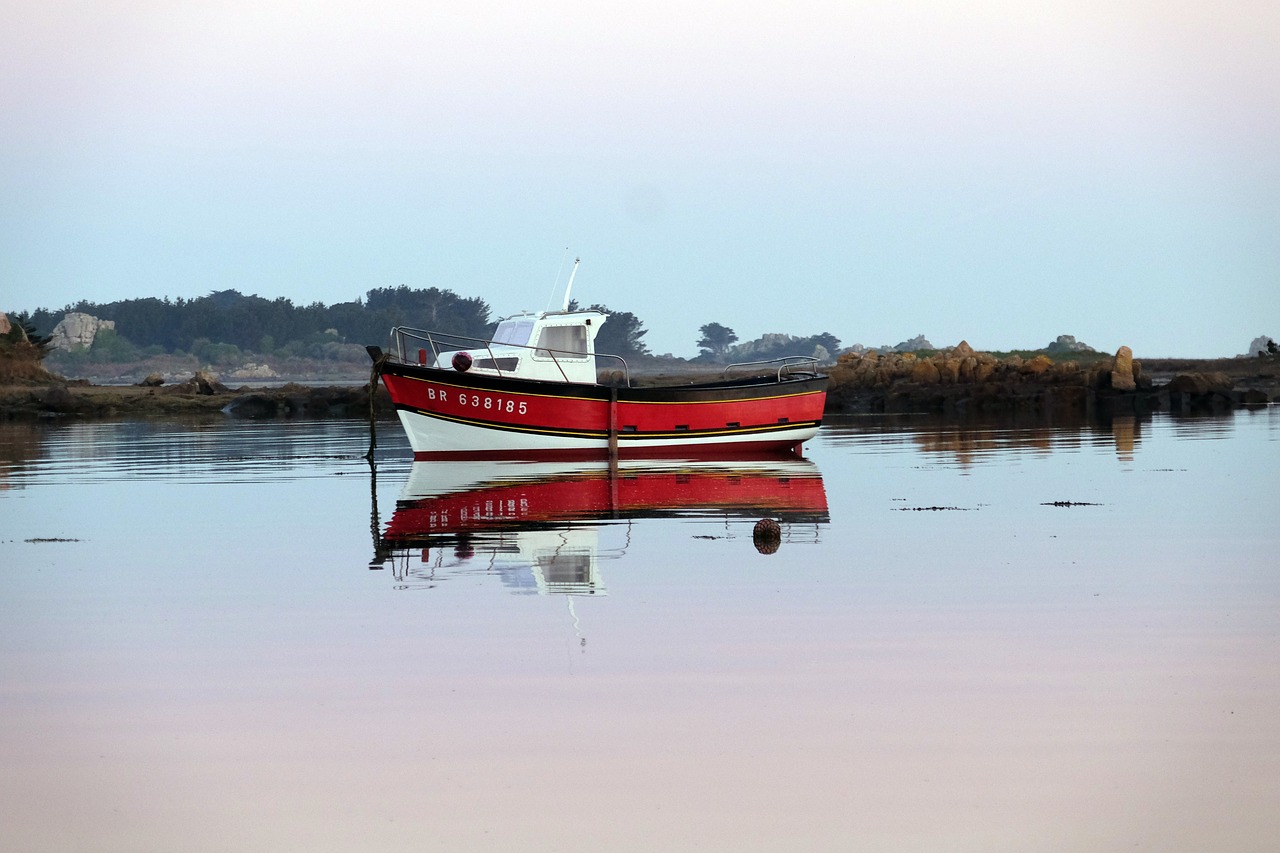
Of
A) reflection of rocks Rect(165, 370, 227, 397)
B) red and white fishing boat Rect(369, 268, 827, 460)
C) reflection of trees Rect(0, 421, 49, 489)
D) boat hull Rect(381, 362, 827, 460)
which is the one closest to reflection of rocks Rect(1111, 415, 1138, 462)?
red and white fishing boat Rect(369, 268, 827, 460)

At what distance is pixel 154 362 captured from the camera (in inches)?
5738

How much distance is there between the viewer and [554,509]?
17.4m

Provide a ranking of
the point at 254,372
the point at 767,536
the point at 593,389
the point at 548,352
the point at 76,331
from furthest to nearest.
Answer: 1. the point at 76,331
2. the point at 254,372
3. the point at 548,352
4. the point at 593,389
5. the point at 767,536

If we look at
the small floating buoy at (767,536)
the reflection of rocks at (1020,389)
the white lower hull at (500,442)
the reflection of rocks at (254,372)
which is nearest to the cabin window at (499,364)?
the white lower hull at (500,442)

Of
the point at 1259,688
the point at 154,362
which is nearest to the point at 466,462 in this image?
the point at 1259,688

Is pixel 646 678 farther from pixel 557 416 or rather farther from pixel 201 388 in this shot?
pixel 201 388

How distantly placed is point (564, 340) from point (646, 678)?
2033 centimetres

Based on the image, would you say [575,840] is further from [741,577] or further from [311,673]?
[741,577]

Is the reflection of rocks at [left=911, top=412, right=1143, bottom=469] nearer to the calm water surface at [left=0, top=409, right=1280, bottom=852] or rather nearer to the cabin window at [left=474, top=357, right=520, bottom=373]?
the cabin window at [left=474, top=357, right=520, bottom=373]

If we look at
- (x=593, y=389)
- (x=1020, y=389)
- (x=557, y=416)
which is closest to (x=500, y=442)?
(x=557, y=416)

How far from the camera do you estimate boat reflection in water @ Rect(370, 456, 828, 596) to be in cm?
1252

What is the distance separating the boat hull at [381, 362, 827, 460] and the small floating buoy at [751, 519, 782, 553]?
13.0 metres

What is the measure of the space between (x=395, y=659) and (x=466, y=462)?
18424 millimetres

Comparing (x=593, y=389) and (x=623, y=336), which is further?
(x=623, y=336)
